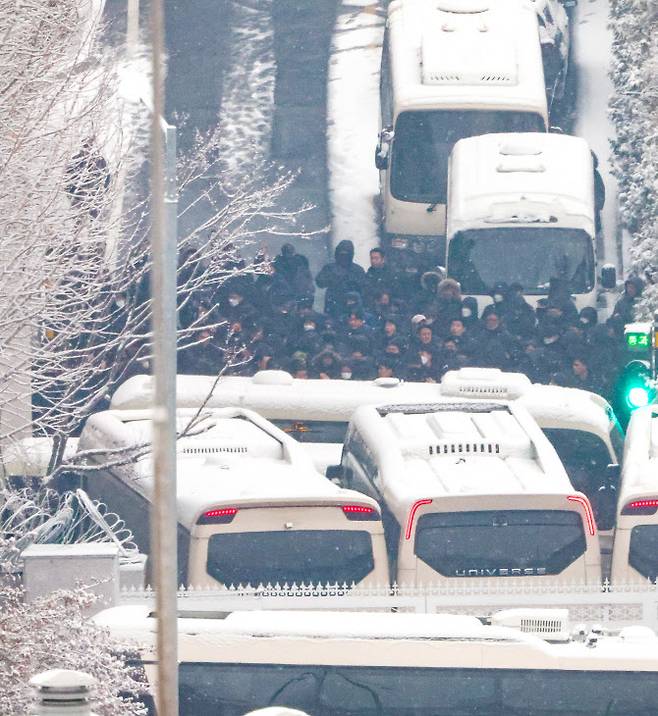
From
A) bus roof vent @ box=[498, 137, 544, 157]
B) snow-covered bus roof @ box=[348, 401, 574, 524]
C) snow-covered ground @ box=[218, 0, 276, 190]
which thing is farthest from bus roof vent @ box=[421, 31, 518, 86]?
snow-covered bus roof @ box=[348, 401, 574, 524]

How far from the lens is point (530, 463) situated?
14523 mm

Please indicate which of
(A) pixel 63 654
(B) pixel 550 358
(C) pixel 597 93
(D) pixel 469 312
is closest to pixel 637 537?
(A) pixel 63 654

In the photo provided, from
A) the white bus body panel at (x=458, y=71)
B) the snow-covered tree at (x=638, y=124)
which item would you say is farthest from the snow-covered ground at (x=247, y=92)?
the snow-covered tree at (x=638, y=124)

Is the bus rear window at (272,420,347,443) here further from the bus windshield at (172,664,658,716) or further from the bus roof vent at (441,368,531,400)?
the bus windshield at (172,664,658,716)

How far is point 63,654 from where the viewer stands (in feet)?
36.0

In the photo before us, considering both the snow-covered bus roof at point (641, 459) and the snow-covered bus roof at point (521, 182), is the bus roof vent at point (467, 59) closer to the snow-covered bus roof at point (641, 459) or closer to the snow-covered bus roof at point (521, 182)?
the snow-covered bus roof at point (521, 182)

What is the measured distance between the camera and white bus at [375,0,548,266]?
28.1 meters

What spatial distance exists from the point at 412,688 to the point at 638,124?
64.9 feet

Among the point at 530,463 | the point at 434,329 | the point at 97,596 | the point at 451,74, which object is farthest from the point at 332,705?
the point at 451,74

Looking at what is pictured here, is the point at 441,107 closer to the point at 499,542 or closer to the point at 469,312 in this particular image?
the point at 469,312

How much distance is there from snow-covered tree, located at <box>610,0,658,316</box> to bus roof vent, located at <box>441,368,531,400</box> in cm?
940

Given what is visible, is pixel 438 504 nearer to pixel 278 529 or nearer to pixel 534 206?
pixel 278 529

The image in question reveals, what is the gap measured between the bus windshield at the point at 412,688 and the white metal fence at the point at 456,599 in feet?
5.58

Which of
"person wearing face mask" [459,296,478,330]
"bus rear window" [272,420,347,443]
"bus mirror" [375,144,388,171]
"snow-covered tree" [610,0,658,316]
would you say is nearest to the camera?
"bus rear window" [272,420,347,443]
